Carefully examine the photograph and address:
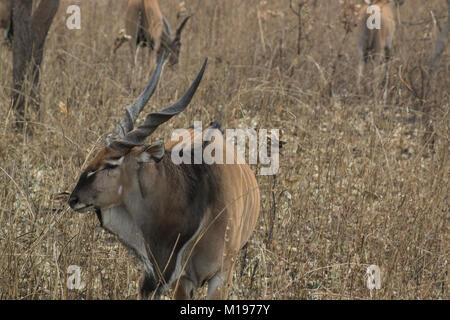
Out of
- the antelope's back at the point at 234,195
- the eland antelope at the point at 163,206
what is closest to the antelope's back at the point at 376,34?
the antelope's back at the point at 234,195

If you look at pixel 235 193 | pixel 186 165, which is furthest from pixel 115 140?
pixel 235 193

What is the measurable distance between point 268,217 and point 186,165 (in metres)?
1.31

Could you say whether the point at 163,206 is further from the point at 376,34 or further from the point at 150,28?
the point at 376,34

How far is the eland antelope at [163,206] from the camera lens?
2.80 m

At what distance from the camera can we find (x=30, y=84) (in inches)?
222

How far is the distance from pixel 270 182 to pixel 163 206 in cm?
158

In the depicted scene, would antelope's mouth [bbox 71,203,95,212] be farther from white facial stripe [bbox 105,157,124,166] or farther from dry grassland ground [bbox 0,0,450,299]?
dry grassland ground [bbox 0,0,450,299]

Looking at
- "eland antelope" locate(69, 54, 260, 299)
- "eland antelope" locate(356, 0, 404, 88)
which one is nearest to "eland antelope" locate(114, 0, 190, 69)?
"eland antelope" locate(356, 0, 404, 88)

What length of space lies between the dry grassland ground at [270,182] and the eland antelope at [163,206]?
10.0 inches

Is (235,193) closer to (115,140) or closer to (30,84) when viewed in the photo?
(115,140)

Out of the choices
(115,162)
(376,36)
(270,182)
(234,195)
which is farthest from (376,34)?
(115,162)

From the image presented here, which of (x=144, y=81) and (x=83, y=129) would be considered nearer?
(x=83, y=129)

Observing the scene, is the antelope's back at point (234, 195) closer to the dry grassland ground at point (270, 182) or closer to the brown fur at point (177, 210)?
the brown fur at point (177, 210)

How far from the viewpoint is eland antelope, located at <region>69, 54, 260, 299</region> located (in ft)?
9.18
